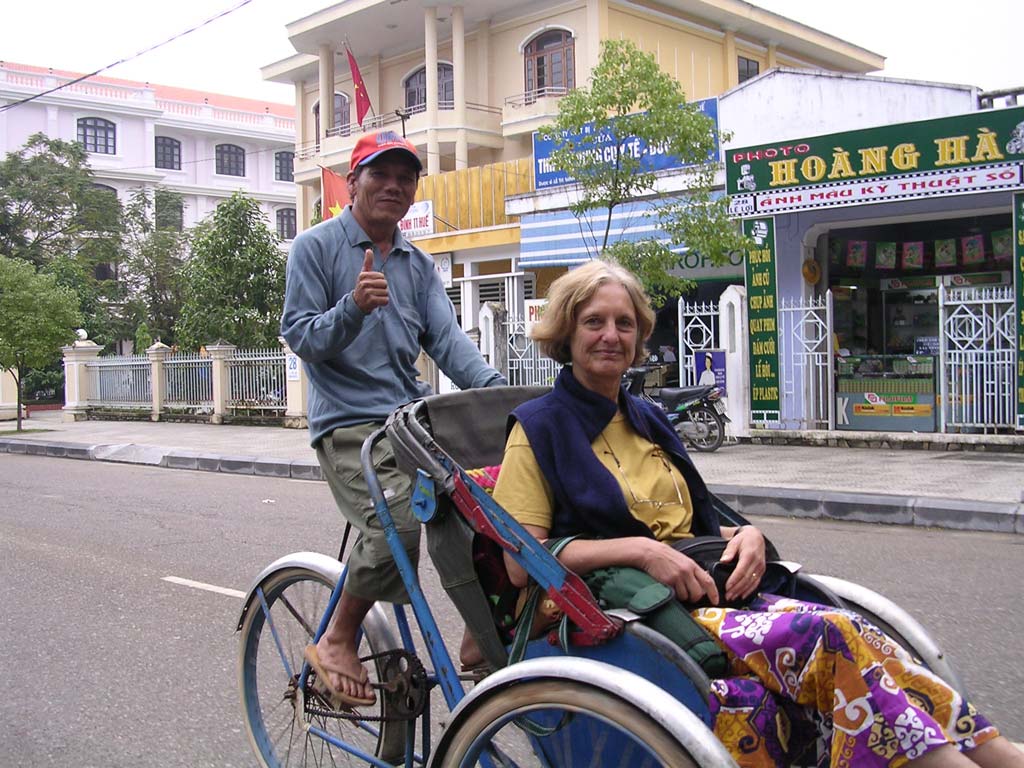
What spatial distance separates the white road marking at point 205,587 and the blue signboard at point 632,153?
850 cm

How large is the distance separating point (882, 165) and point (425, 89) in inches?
733

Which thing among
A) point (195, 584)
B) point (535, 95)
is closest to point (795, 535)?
point (195, 584)

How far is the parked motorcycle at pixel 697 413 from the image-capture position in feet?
40.7

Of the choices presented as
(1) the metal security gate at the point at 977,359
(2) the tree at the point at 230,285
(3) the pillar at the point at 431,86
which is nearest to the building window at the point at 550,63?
(3) the pillar at the point at 431,86

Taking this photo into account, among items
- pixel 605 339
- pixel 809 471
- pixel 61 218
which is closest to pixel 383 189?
pixel 605 339

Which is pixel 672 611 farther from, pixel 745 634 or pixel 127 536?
pixel 127 536

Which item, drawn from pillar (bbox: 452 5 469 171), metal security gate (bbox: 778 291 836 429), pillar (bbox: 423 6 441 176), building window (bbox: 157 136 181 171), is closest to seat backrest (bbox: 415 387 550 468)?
metal security gate (bbox: 778 291 836 429)

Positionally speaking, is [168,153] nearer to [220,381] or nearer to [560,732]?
[220,381]

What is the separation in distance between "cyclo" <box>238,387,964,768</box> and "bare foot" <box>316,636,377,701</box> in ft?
0.16

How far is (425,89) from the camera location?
28953mm

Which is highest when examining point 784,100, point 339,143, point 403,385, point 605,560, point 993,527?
point 339,143

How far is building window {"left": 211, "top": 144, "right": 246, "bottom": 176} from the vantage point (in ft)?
167

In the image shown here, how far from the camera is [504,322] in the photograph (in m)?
16.2

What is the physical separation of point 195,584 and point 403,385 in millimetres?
3548
